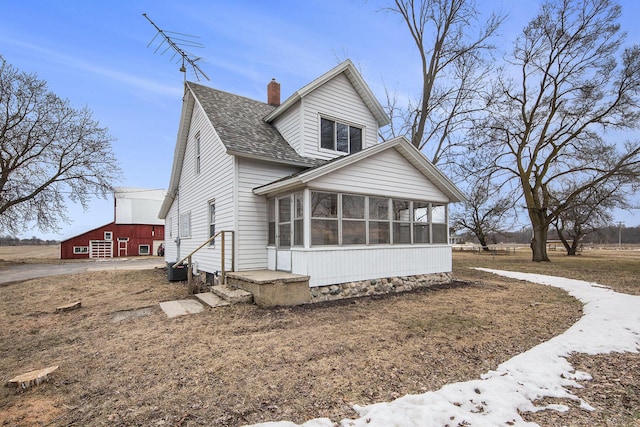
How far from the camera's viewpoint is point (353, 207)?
859 cm

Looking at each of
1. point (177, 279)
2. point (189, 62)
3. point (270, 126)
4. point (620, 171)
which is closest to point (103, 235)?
point (177, 279)

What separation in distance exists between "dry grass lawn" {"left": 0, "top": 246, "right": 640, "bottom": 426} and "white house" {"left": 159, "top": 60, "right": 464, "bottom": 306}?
4.89ft

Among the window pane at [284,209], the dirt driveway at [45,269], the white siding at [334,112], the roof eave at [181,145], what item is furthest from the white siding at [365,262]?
the dirt driveway at [45,269]

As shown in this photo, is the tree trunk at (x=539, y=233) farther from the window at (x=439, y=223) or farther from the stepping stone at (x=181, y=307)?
the stepping stone at (x=181, y=307)

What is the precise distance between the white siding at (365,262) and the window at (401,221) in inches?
12.3

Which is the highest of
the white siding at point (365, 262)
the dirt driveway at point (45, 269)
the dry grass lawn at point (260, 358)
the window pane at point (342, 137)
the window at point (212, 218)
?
the window pane at point (342, 137)

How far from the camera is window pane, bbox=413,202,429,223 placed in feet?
33.4

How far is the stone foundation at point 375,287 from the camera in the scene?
7.93 m

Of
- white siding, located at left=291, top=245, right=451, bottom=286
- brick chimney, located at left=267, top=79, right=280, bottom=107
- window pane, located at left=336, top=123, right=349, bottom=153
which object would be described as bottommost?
white siding, located at left=291, top=245, right=451, bottom=286

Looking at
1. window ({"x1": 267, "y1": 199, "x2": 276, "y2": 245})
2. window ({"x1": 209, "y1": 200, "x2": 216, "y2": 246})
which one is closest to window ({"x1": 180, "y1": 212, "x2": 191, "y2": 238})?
window ({"x1": 209, "y1": 200, "x2": 216, "y2": 246})

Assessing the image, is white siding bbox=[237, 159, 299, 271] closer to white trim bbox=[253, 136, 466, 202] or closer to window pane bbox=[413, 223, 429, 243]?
white trim bbox=[253, 136, 466, 202]

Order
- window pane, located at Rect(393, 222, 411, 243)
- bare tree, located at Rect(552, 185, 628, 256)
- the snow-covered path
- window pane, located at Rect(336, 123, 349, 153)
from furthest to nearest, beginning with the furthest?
bare tree, located at Rect(552, 185, 628, 256)
window pane, located at Rect(336, 123, 349, 153)
window pane, located at Rect(393, 222, 411, 243)
the snow-covered path

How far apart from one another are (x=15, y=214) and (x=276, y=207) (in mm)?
23900

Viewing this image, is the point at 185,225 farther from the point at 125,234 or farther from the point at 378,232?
the point at 125,234
